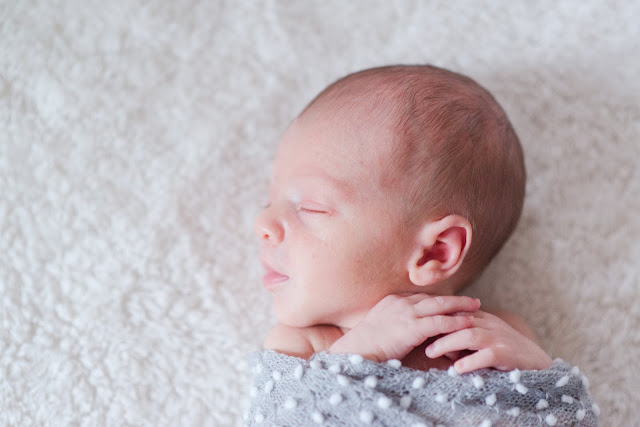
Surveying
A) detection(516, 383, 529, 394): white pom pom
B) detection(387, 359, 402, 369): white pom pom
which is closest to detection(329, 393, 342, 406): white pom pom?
detection(387, 359, 402, 369): white pom pom

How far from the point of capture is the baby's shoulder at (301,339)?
4.02 ft

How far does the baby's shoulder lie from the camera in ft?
4.02

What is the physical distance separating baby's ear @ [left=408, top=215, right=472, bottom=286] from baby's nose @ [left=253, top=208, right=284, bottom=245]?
0.26 meters

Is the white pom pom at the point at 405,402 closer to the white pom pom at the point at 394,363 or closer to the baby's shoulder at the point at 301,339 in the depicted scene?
the white pom pom at the point at 394,363

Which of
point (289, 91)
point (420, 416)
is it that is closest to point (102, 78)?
point (289, 91)

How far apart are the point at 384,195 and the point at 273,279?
0.30 metres

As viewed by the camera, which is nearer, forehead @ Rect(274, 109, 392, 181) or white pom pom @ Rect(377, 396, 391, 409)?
white pom pom @ Rect(377, 396, 391, 409)

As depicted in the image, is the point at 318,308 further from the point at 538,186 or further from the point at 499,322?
the point at 538,186

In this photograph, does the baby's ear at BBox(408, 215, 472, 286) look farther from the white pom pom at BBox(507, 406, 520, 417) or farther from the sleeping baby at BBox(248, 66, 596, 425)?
the white pom pom at BBox(507, 406, 520, 417)

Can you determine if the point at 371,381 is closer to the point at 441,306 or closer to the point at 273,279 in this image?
the point at 441,306

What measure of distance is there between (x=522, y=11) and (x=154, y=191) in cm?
106

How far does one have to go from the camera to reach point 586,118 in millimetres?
1534

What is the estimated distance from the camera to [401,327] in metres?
1.11

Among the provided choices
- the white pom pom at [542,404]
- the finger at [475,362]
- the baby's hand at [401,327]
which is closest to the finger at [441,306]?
the baby's hand at [401,327]
